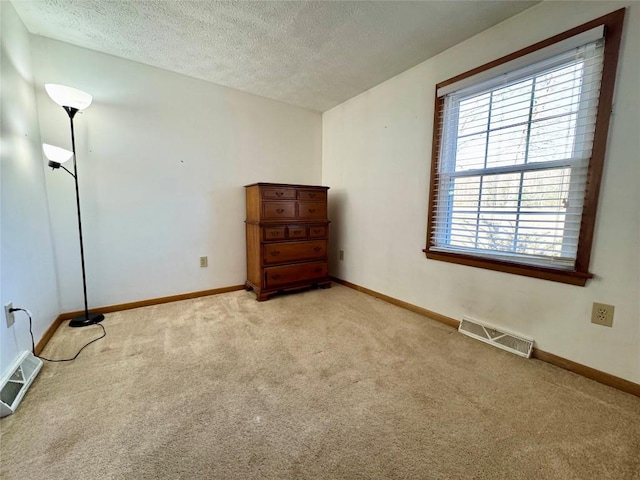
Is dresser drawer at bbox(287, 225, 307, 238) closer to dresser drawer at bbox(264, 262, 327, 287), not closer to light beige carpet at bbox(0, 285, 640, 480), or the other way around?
dresser drawer at bbox(264, 262, 327, 287)

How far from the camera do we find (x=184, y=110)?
254 cm

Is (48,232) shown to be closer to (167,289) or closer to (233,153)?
(167,289)

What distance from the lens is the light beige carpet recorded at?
3.20ft

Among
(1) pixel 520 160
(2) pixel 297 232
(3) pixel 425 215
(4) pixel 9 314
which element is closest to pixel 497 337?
(3) pixel 425 215

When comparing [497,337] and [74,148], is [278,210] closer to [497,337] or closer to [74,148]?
[74,148]

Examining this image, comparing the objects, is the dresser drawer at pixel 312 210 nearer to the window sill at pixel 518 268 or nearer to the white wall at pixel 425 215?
the white wall at pixel 425 215

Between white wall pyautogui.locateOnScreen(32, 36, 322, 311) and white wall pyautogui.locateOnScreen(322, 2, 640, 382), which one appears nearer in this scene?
white wall pyautogui.locateOnScreen(322, 2, 640, 382)

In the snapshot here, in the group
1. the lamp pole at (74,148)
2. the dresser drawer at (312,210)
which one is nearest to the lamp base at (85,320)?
the lamp pole at (74,148)

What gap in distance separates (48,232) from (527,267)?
353 centimetres

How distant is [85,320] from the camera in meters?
2.09

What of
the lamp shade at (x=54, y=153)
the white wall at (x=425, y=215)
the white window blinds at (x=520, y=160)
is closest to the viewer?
the white wall at (x=425, y=215)

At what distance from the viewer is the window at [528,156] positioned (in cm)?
146

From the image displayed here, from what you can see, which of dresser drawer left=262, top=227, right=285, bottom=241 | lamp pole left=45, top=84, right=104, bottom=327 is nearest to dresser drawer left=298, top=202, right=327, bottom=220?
dresser drawer left=262, top=227, right=285, bottom=241

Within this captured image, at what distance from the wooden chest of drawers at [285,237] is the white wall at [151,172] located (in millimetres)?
335
